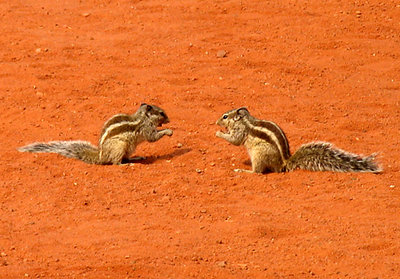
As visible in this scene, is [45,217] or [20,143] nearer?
[45,217]

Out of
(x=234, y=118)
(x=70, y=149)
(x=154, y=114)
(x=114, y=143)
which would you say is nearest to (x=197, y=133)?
(x=154, y=114)

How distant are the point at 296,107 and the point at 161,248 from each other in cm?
435

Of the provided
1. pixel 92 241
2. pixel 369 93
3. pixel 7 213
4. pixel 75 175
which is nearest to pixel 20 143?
pixel 75 175

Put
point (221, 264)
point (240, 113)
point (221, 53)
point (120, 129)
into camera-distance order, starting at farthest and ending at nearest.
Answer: point (221, 53) → point (240, 113) → point (120, 129) → point (221, 264)

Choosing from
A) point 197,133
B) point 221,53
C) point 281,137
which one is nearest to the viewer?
point 281,137

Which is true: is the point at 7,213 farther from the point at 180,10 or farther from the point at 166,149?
the point at 180,10

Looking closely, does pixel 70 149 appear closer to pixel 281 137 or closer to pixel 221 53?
pixel 281 137

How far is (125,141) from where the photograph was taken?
10125 millimetres

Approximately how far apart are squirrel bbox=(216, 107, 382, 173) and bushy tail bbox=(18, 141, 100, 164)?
1507 millimetres

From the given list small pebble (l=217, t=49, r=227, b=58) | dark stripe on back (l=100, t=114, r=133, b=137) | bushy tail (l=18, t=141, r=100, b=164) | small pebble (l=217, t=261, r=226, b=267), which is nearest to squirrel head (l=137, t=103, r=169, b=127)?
dark stripe on back (l=100, t=114, r=133, b=137)

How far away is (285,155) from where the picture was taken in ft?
32.2

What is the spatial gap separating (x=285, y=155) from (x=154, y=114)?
1.60 metres

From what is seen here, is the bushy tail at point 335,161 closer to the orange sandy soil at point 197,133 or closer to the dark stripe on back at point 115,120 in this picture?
the orange sandy soil at point 197,133

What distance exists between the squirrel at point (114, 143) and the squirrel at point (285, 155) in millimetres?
992
